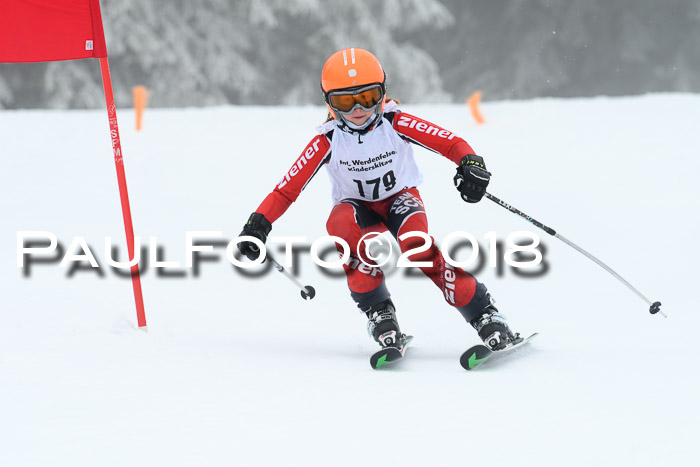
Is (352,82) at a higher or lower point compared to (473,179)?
higher

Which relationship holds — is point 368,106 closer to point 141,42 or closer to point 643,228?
point 643,228

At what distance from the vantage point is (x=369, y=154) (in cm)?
409

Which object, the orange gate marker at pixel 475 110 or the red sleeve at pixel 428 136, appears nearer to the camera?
the red sleeve at pixel 428 136

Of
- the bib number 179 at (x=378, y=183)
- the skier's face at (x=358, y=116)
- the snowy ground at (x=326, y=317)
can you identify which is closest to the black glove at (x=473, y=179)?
the bib number 179 at (x=378, y=183)

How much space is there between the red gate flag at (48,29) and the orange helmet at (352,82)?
1.24 m

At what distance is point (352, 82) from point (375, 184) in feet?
1.76

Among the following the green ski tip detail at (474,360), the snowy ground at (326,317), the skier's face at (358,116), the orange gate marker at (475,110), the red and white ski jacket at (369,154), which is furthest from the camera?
the orange gate marker at (475,110)

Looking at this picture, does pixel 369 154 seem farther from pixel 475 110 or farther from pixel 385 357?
pixel 475 110

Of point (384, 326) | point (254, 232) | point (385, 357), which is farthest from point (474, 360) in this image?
point (254, 232)

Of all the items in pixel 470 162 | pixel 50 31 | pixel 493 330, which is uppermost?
pixel 50 31

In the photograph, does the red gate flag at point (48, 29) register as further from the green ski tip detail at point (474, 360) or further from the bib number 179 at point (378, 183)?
the green ski tip detail at point (474, 360)

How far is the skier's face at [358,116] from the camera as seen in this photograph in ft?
13.0

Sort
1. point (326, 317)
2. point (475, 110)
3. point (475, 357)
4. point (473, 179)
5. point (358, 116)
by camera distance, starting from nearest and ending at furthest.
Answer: point (475, 357) < point (473, 179) < point (358, 116) < point (326, 317) < point (475, 110)

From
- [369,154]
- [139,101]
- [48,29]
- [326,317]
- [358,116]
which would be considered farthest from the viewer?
[139,101]
